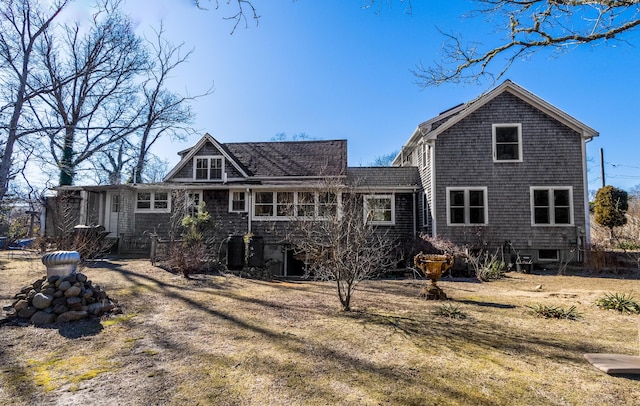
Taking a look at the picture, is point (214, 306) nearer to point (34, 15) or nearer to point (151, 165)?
point (34, 15)

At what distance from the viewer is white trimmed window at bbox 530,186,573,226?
13078 mm

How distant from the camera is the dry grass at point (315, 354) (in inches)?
117

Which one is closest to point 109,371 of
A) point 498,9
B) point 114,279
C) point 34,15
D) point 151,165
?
point 114,279

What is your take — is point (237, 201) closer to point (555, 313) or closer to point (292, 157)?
point (292, 157)

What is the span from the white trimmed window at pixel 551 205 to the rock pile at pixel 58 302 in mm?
14434

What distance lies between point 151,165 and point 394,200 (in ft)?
73.8

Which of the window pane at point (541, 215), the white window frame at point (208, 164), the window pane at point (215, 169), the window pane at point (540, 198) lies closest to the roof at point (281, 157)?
the white window frame at point (208, 164)

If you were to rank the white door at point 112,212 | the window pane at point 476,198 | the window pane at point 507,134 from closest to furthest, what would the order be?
the window pane at point 476,198 < the window pane at point 507,134 < the white door at point 112,212

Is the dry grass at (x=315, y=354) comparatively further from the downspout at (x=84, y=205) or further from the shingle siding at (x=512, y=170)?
the downspout at (x=84, y=205)

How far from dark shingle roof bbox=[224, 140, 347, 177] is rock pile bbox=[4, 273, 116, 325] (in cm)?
1259

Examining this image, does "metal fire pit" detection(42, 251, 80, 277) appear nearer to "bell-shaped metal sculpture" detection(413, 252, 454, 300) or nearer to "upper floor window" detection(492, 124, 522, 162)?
"bell-shaped metal sculpture" detection(413, 252, 454, 300)

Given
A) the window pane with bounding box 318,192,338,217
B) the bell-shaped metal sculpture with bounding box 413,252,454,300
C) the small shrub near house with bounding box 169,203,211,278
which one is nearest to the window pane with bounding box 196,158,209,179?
the small shrub near house with bounding box 169,203,211,278

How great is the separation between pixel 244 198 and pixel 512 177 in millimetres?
11659

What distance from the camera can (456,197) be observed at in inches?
535
